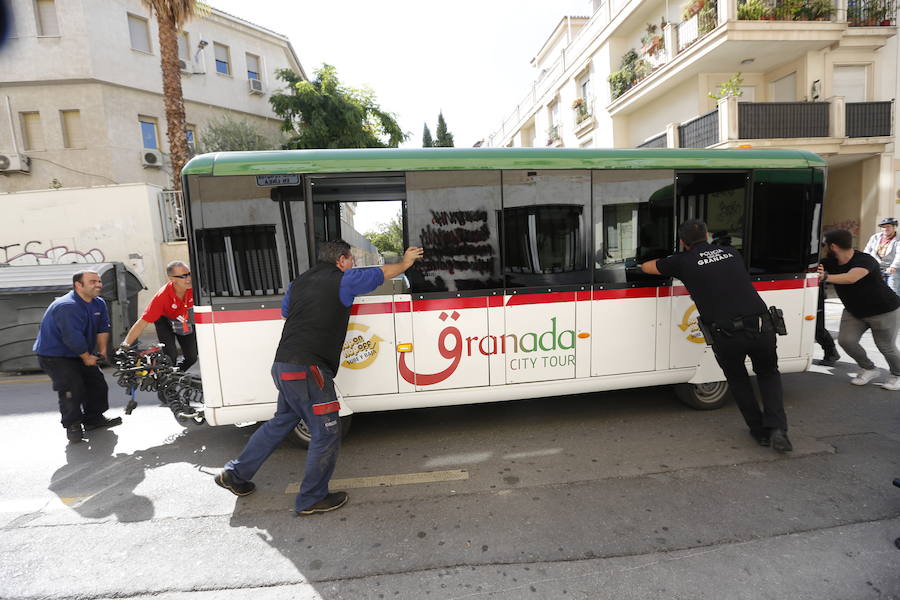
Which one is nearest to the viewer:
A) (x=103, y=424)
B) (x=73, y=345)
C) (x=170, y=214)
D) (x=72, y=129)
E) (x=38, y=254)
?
(x=73, y=345)

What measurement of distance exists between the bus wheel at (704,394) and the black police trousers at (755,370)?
710mm

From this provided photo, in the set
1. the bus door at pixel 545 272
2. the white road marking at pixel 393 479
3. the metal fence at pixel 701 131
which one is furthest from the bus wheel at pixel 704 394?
the metal fence at pixel 701 131

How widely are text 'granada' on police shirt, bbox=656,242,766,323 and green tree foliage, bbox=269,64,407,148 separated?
16.9 m

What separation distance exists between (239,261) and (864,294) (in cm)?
635

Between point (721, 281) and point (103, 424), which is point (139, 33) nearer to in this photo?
point (103, 424)

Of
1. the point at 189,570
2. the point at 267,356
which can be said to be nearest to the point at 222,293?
the point at 267,356

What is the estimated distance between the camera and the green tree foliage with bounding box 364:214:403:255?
4.16 metres

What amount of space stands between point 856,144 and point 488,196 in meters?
15.6

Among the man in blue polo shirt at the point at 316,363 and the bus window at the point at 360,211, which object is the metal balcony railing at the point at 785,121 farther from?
the man in blue polo shirt at the point at 316,363

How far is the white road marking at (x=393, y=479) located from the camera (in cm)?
364

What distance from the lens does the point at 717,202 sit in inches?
174

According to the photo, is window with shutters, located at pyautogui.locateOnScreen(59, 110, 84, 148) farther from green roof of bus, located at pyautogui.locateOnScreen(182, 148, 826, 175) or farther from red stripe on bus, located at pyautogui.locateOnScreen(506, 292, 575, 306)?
red stripe on bus, located at pyautogui.locateOnScreen(506, 292, 575, 306)

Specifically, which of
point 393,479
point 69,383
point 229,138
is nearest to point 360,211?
point 393,479

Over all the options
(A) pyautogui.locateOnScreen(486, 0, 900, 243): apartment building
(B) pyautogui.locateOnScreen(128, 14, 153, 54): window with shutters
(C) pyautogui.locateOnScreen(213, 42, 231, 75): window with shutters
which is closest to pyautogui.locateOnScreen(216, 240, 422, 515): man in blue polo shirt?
(A) pyautogui.locateOnScreen(486, 0, 900, 243): apartment building
